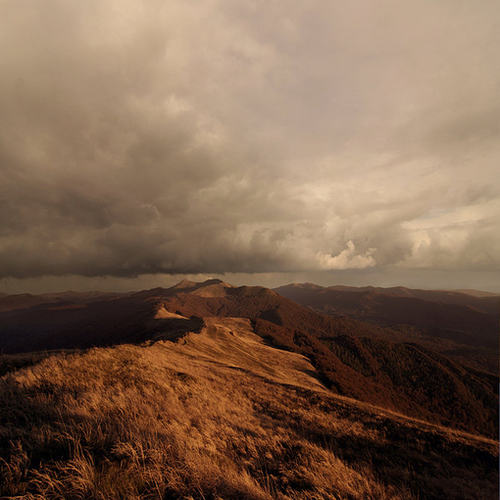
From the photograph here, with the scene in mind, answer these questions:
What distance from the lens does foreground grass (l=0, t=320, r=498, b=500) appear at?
5.30 meters

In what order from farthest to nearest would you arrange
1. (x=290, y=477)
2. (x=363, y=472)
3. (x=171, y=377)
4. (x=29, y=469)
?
1. (x=171, y=377)
2. (x=363, y=472)
3. (x=290, y=477)
4. (x=29, y=469)

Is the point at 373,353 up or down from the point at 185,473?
down

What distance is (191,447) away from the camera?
7340 millimetres

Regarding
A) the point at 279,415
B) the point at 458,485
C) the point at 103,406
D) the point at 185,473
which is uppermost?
the point at 185,473

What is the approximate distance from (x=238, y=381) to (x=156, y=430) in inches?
765

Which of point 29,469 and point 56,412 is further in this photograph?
point 56,412

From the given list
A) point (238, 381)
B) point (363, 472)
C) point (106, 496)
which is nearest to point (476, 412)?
point (238, 381)

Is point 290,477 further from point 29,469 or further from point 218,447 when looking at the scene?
point 29,469

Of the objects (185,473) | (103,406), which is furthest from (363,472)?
(103,406)

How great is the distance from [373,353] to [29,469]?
23579cm

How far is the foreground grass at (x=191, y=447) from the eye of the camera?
530cm

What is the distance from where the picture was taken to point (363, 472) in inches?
356

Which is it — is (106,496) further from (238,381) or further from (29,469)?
(238,381)

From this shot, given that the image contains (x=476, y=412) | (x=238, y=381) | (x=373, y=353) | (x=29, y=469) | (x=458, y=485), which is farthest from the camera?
(x=373, y=353)
